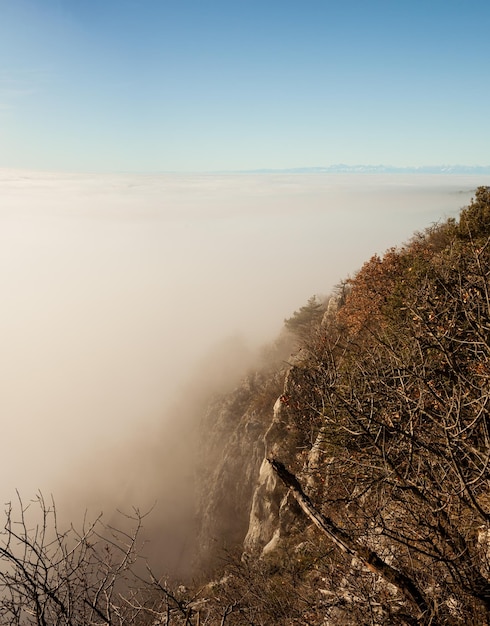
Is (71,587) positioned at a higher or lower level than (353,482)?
higher

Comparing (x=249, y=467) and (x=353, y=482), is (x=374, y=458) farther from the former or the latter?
(x=249, y=467)

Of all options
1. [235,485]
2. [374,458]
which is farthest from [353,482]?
[235,485]

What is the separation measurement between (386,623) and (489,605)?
1.71 m

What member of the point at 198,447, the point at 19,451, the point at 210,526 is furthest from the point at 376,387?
the point at 19,451

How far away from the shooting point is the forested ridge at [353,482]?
5.83 meters

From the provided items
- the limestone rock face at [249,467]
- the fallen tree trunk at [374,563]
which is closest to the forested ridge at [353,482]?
the fallen tree trunk at [374,563]

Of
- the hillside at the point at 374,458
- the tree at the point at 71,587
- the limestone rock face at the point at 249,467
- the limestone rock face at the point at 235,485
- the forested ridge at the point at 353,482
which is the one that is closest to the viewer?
the tree at the point at 71,587

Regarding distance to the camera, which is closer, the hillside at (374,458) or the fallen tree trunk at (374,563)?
the fallen tree trunk at (374,563)

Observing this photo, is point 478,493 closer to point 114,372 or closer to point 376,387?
point 376,387

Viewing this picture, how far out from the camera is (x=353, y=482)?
7.95 metres

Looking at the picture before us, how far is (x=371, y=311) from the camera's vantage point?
68.2 feet

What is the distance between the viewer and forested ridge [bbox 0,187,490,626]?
5828 mm

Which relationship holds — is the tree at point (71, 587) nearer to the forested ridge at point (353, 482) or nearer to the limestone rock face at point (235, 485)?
the forested ridge at point (353, 482)

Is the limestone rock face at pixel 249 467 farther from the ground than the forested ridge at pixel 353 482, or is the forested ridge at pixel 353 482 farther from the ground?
the forested ridge at pixel 353 482
